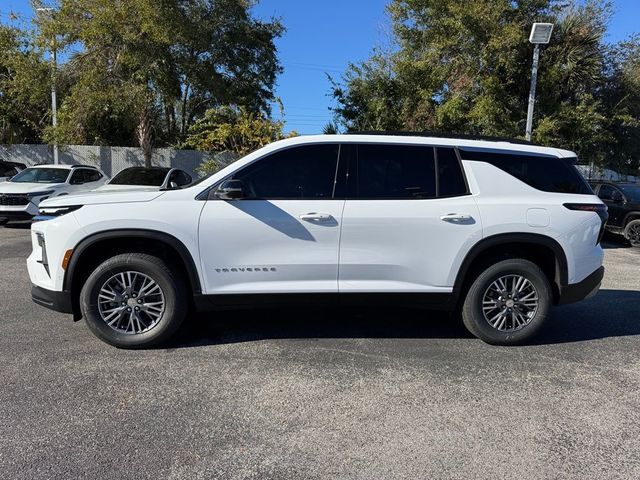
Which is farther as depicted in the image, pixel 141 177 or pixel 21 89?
pixel 21 89

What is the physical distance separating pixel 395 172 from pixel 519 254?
4.77 feet

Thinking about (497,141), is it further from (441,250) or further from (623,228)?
(623,228)

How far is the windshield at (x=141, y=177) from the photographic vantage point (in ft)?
39.6

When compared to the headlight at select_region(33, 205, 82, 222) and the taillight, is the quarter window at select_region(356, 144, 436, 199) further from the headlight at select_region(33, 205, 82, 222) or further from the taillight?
the headlight at select_region(33, 205, 82, 222)

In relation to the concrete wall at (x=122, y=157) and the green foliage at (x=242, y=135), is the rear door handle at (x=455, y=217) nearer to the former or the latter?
the green foliage at (x=242, y=135)

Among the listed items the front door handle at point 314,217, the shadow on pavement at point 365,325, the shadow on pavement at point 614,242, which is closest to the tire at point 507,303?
the shadow on pavement at point 365,325

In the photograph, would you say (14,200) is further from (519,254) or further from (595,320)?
(595,320)

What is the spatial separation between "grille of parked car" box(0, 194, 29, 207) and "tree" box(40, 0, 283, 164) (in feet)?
13.9

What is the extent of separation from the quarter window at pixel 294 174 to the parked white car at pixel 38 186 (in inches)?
343

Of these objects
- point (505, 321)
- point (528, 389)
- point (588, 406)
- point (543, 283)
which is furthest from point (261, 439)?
point (543, 283)

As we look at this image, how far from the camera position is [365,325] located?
5.41 metres

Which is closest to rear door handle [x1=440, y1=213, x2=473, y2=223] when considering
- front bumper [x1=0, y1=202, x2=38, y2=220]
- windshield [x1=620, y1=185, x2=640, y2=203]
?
windshield [x1=620, y1=185, x2=640, y2=203]

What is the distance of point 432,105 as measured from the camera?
55.6 feet

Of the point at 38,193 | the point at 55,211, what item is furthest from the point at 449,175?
the point at 38,193
